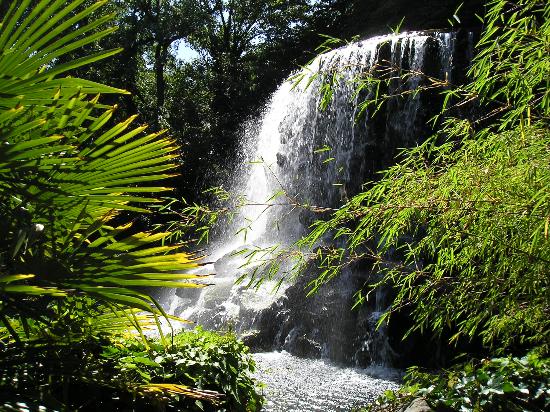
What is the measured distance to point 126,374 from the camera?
2170mm

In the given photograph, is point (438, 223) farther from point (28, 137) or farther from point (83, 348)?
point (28, 137)

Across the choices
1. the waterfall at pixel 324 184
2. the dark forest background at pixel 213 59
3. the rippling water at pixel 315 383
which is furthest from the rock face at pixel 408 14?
the rippling water at pixel 315 383

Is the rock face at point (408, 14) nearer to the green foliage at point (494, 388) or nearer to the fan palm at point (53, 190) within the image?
the green foliage at point (494, 388)

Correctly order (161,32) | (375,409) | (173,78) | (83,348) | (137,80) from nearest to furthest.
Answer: (83,348)
(375,409)
(161,32)
(137,80)
(173,78)

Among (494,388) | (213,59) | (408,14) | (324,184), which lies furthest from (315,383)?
(213,59)

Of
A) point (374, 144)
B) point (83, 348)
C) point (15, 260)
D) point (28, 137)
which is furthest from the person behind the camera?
point (374, 144)

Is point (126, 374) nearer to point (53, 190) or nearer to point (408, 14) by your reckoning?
point (53, 190)

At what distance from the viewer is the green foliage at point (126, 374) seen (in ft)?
5.04

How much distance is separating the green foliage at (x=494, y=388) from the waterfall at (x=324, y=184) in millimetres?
4425

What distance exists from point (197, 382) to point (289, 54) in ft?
71.2

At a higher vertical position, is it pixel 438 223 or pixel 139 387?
pixel 438 223

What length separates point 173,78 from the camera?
28062mm

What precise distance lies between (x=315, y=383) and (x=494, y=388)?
17.3ft

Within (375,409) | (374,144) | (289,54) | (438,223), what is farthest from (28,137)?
(289,54)
